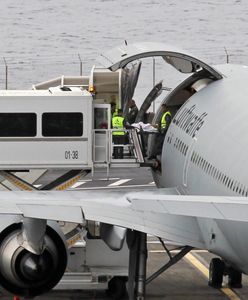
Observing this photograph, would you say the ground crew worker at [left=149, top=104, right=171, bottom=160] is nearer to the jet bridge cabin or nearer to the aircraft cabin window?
the jet bridge cabin

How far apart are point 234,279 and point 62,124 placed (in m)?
5.73

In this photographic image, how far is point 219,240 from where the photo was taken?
2177 centimetres

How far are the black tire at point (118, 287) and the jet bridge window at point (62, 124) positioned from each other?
172 inches

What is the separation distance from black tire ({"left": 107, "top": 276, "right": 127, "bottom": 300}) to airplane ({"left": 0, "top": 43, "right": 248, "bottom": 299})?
2.63m

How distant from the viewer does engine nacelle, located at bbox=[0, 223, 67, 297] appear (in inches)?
832

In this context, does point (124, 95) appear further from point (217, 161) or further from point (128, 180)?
point (128, 180)

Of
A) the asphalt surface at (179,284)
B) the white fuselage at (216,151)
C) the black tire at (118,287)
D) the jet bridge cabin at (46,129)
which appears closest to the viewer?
the white fuselage at (216,151)

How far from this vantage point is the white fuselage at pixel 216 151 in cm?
2077

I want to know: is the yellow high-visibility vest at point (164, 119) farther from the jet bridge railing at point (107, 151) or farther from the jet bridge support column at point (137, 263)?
the jet bridge support column at point (137, 263)

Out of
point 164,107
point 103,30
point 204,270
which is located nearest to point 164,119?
point 164,107

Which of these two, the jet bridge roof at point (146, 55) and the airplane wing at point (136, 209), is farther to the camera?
the jet bridge roof at point (146, 55)

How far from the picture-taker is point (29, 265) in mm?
21109

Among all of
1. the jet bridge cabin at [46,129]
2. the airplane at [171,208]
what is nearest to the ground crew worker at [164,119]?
the jet bridge cabin at [46,129]

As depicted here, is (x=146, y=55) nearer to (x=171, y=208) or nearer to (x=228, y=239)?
(x=228, y=239)
